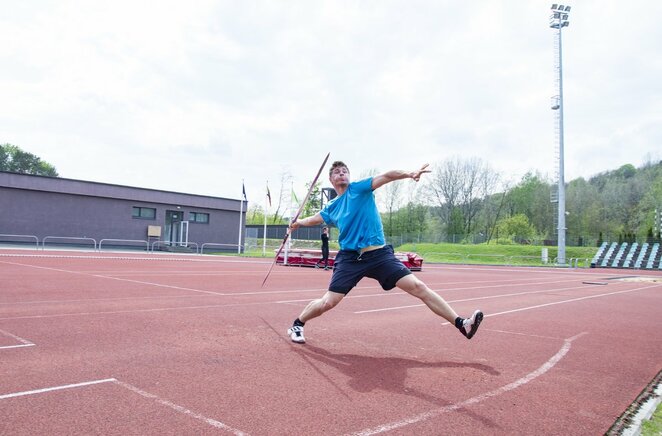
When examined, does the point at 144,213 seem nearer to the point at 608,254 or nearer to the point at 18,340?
the point at 18,340

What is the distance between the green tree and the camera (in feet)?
260

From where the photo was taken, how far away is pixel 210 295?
1005cm

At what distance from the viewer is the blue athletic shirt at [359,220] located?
528 centimetres

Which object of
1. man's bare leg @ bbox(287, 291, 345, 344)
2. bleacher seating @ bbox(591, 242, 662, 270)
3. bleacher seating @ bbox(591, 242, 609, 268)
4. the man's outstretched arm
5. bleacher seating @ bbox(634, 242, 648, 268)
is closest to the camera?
the man's outstretched arm

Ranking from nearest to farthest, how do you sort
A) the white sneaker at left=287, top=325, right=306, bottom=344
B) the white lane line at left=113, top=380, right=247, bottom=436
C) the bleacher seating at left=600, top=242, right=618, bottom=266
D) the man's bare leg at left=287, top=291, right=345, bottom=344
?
the white lane line at left=113, top=380, right=247, bottom=436 → the man's bare leg at left=287, top=291, right=345, bottom=344 → the white sneaker at left=287, top=325, right=306, bottom=344 → the bleacher seating at left=600, top=242, right=618, bottom=266

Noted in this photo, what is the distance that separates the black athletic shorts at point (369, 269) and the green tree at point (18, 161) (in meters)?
88.4

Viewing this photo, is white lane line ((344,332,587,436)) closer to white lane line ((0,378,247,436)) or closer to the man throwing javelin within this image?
the man throwing javelin

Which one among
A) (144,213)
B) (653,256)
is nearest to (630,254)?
(653,256)

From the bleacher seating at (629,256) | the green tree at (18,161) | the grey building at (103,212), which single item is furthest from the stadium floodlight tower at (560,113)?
the green tree at (18,161)

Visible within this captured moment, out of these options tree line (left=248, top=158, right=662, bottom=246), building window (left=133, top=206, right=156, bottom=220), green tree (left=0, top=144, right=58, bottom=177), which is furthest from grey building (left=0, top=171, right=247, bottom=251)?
green tree (left=0, top=144, right=58, bottom=177)

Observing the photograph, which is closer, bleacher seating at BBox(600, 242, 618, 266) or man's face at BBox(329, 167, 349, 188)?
man's face at BBox(329, 167, 349, 188)

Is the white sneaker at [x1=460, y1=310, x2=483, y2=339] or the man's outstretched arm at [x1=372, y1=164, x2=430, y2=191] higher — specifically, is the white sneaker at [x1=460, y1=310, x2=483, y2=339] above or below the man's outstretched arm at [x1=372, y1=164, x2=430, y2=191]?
below

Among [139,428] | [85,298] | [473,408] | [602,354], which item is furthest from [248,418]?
[85,298]

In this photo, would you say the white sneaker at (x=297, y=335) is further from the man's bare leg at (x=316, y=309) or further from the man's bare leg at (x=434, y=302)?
the man's bare leg at (x=434, y=302)
